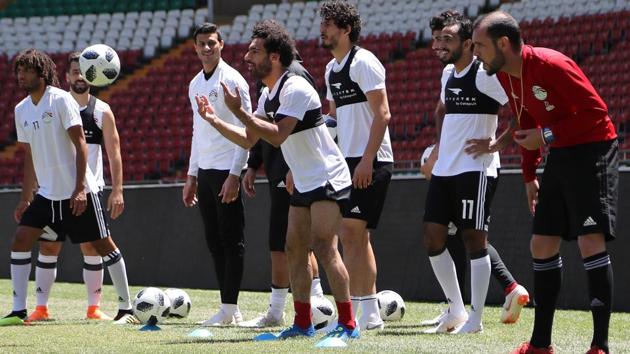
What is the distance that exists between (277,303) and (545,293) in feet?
9.68

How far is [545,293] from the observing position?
6.41 m

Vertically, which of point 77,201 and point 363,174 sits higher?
point 363,174

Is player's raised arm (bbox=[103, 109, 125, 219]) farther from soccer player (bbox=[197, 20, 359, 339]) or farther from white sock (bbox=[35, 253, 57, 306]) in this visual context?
soccer player (bbox=[197, 20, 359, 339])

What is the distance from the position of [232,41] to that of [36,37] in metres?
5.83

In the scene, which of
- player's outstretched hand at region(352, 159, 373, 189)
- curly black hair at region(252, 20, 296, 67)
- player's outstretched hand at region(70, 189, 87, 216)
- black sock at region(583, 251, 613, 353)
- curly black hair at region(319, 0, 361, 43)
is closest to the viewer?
black sock at region(583, 251, 613, 353)

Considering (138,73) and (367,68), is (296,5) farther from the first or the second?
(367,68)

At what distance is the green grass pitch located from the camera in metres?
6.84

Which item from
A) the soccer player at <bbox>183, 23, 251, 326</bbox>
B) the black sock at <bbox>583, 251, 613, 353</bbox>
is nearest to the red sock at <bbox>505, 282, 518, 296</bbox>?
the soccer player at <bbox>183, 23, 251, 326</bbox>

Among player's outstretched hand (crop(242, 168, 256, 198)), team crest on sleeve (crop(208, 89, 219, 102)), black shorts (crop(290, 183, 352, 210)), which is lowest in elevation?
player's outstretched hand (crop(242, 168, 256, 198))

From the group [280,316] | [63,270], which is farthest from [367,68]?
[63,270]

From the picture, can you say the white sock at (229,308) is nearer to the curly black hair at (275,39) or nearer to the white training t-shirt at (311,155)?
the white training t-shirt at (311,155)

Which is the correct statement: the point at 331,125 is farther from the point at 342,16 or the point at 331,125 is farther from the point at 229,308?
the point at 229,308

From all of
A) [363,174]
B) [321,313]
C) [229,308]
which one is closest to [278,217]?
[229,308]

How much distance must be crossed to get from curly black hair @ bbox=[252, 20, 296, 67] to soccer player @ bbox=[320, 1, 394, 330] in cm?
77
